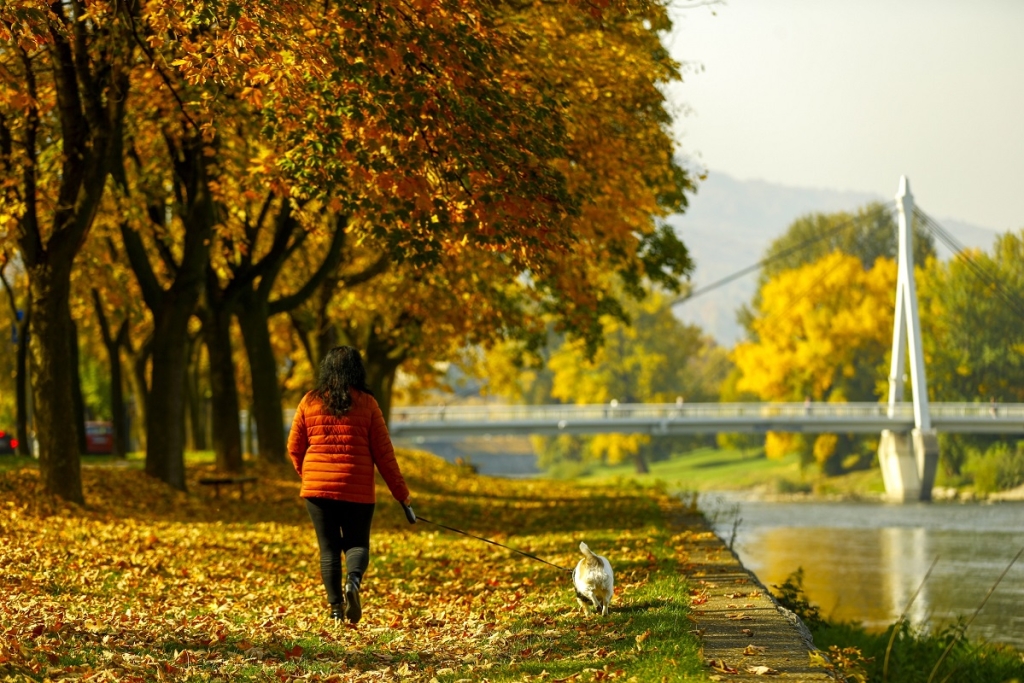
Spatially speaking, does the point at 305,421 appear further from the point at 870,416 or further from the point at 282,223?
the point at 870,416

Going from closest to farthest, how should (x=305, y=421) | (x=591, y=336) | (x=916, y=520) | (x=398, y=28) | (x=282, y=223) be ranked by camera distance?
(x=305, y=421)
(x=398, y=28)
(x=282, y=223)
(x=591, y=336)
(x=916, y=520)

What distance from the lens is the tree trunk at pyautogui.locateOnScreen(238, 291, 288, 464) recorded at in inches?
905

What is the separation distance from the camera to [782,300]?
224ft

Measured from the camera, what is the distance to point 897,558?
93.1 feet

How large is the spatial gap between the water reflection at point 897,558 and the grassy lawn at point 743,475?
854cm

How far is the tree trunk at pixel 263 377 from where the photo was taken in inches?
905

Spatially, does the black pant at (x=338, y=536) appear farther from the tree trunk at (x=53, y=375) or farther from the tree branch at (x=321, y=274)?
the tree branch at (x=321, y=274)

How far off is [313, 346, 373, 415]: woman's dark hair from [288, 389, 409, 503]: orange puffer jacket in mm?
45

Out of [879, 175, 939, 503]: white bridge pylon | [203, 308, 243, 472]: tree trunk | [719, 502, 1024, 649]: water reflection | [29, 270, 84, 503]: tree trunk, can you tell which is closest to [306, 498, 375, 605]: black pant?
[29, 270, 84, 503]: tree trunk

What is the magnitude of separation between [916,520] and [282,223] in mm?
26901

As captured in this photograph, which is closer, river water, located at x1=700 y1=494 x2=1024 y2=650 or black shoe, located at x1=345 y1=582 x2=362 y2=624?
black shoe, located at x1=345 y1=582 x2=362 y2=624

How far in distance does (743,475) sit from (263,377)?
62.7 meters

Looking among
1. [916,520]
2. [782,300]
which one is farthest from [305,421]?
[782,300]

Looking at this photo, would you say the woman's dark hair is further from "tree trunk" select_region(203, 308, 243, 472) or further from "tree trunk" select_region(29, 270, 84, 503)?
"tree trunk" select_region(203, 308, 243, 472)
